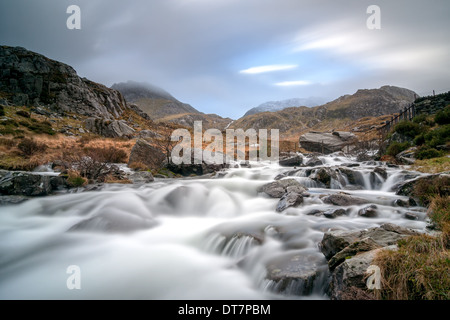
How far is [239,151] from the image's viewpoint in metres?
37.2

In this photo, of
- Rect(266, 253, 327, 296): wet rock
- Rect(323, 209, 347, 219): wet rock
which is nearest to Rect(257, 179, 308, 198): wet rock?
Rect(323, 209, 347, 219): wet rock

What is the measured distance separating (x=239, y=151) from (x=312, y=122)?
93688 mm

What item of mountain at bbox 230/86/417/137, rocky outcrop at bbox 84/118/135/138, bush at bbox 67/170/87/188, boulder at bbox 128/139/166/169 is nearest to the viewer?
bush at bbox 67/170/87/188

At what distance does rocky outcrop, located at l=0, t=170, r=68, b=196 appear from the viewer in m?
11.2

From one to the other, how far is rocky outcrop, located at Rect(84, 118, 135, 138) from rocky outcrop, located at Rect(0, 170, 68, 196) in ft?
80.9

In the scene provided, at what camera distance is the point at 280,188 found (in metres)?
12.9

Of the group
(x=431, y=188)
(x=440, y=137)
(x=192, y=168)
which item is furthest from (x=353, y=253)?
(x=440, y=137)

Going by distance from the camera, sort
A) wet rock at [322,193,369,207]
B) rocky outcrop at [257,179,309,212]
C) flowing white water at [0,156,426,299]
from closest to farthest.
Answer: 1. flowing white water at [0,156,426,299]
2. wet rock at [322,193,369,207]
3. rocky outcrop at [257,179,309,212]

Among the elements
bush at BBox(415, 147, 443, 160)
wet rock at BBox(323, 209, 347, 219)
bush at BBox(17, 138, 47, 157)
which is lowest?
wet rock at BBox(323, 209, 347, 219)

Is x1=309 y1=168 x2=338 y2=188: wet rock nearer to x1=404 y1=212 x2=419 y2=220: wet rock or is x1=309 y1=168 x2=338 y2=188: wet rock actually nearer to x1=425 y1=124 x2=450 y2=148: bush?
x1=404 y1=212 x2=419 y2=220: wet rock

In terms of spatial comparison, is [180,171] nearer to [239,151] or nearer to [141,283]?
[141,283]

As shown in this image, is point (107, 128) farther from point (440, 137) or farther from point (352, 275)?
point (440, 137)

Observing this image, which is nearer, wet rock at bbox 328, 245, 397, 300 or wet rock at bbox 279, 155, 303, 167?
wet rock at bbox 328, 245, 397, 300

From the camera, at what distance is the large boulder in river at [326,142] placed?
41.8 meters
